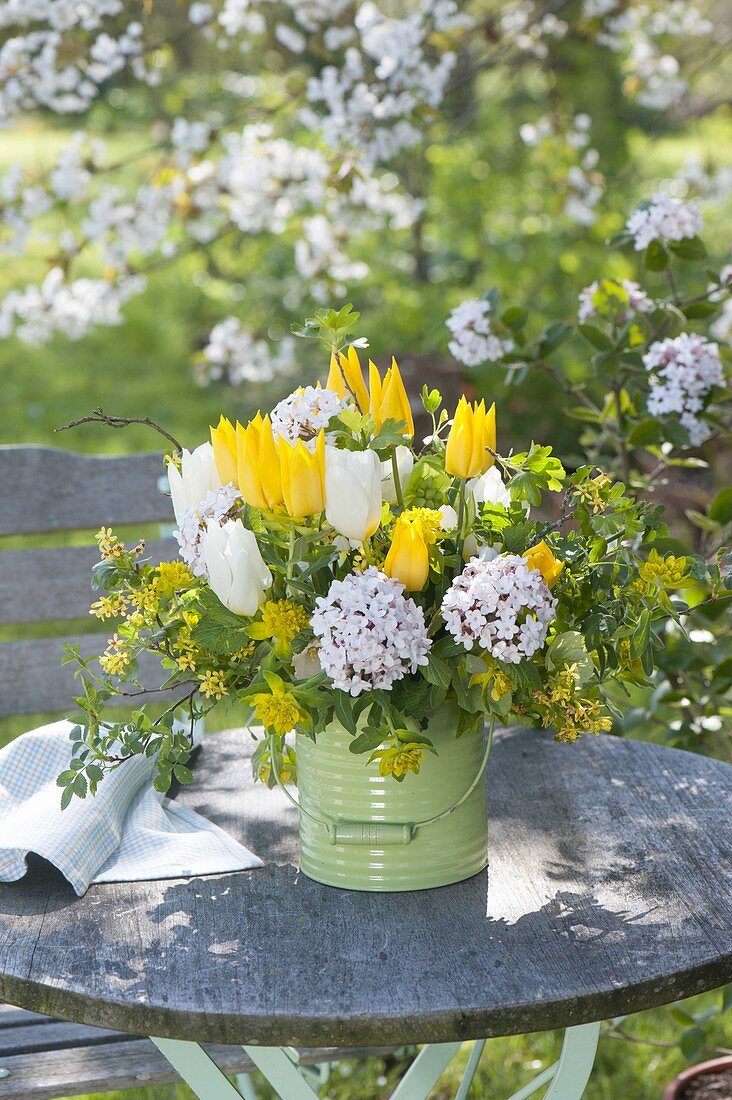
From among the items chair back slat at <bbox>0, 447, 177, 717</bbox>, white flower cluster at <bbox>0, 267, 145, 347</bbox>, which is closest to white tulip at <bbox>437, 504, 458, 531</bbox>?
chair back slat at <bbox>0, 447, 177, 717</bbox>

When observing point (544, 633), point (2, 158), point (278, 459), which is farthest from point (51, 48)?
point (2, 158)

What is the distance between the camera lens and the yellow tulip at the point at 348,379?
1.42m

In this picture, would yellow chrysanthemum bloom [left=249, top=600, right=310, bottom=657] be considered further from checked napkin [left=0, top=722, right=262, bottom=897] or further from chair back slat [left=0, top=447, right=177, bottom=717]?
chair back slat [left=0, top=447, right=177, bottom=717]

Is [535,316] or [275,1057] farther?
[535,316]

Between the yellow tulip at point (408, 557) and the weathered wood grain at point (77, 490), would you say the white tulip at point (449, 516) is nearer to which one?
the yellow tulip at point (408, 557)

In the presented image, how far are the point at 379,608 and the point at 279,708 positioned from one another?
16 centimetres

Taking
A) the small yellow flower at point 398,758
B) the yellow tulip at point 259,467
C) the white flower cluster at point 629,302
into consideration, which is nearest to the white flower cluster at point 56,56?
the white flower cluster at point 629,302

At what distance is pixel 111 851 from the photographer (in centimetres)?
155

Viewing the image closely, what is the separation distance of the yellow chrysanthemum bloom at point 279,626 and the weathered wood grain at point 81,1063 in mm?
806

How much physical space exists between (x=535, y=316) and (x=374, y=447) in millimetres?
4411

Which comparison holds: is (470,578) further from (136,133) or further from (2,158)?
(2,158)

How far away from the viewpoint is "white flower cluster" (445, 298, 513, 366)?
93.1 inches

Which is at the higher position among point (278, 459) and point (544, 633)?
point (278, 459)

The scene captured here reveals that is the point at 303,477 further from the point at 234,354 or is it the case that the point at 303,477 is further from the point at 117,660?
the point at 234,354
